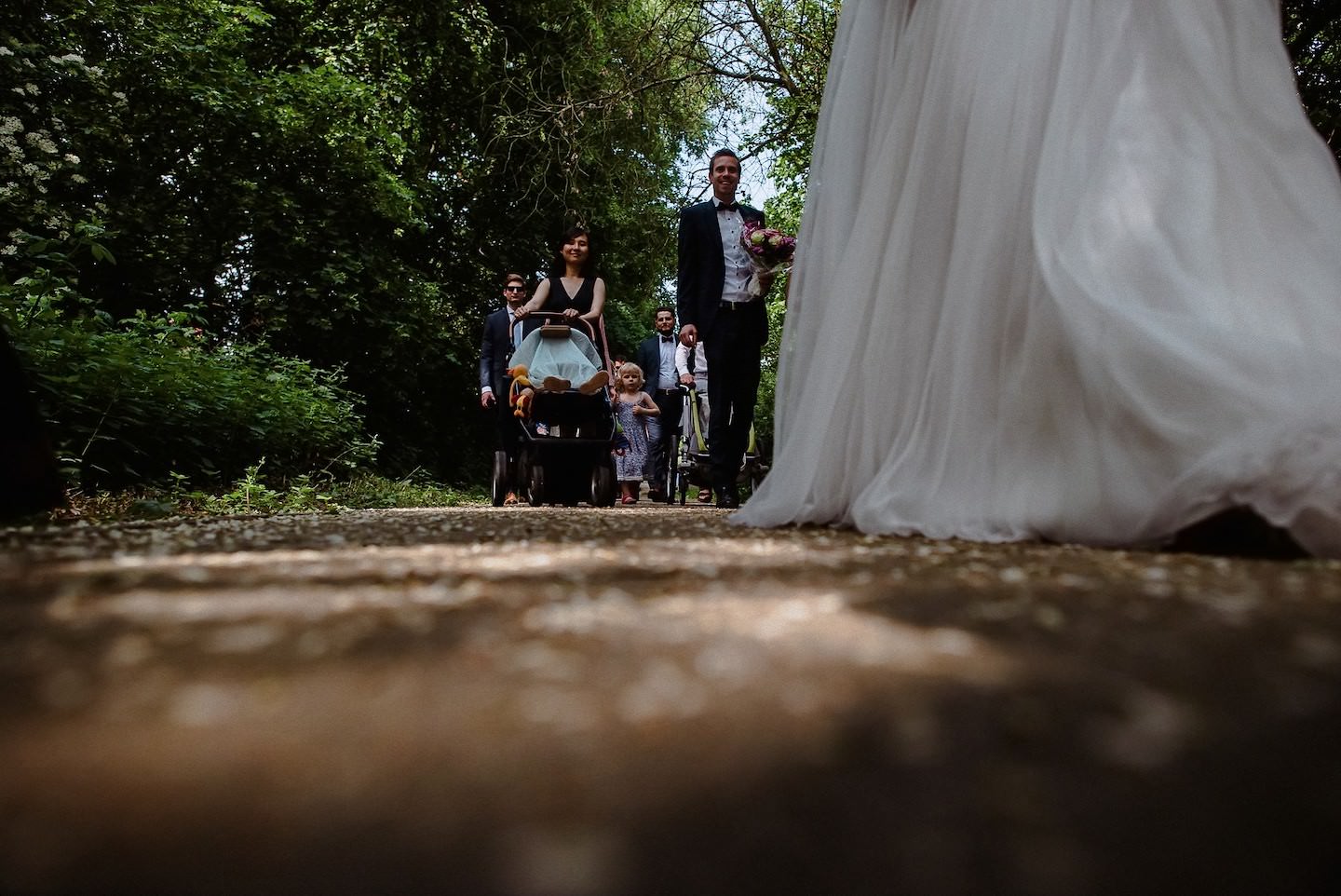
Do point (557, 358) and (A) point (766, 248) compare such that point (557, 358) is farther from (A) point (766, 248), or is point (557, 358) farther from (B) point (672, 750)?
(B) point (672, 750)

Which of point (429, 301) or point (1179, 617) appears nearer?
point (1179, 617)

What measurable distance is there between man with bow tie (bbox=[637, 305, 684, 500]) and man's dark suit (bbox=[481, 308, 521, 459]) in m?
2.04

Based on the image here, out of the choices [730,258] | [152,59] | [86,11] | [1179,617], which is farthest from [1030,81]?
[152,59]

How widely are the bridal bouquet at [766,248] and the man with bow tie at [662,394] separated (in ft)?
15.9

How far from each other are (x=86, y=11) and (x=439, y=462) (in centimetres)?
743

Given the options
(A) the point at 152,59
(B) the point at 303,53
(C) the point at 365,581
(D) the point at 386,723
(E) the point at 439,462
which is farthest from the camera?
(E) the point at 439,462

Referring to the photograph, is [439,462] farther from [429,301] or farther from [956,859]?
[956,859]

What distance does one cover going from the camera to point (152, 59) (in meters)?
9.89

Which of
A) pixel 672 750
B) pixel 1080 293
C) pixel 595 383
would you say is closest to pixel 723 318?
pixel 595 383

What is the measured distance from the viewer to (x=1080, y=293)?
2027mm

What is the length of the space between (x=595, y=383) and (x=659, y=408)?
11.5 ft

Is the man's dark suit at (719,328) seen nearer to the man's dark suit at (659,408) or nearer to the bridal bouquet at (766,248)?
the bridal bouquet at (766,248)

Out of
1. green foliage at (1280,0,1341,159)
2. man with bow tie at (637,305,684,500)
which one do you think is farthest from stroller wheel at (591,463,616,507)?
green foliage at (1280,0,1341,159)

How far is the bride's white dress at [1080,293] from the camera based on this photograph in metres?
1.72
